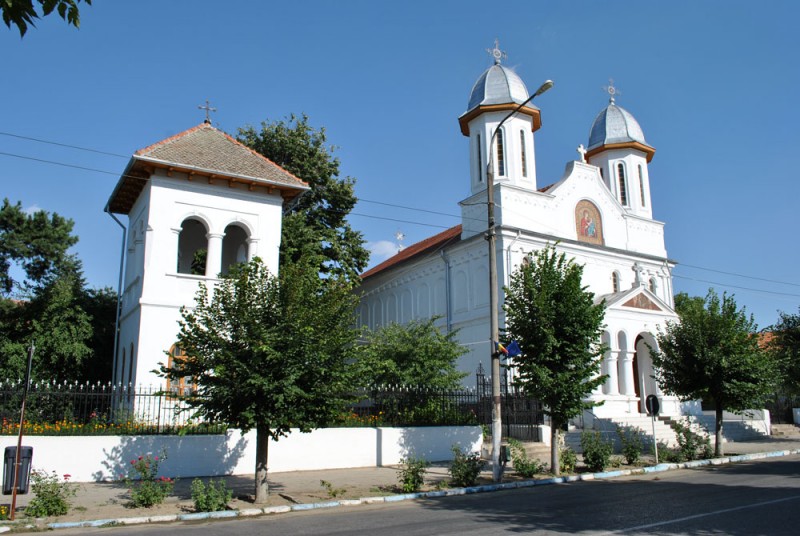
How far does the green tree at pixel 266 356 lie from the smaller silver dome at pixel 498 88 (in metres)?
21.3

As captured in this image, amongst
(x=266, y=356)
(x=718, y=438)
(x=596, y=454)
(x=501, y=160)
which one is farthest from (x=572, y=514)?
(x=501, y=160)

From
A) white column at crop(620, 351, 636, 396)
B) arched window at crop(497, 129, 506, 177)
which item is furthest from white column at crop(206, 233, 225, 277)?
white column at crop(620, 351, 636, 396)

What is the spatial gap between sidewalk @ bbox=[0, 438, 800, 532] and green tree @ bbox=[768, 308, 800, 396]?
17.1 metres

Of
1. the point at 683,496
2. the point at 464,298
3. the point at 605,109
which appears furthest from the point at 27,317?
the point at 605,109

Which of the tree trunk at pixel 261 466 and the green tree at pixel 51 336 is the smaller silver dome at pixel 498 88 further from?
the tree trunk at pixel 261 466

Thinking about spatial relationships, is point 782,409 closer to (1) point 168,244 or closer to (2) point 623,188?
(2) point 623,188

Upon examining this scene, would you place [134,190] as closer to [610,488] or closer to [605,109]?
[610,488]

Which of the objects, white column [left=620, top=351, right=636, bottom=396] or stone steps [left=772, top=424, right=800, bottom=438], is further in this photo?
stone steps [left=772, top=424, right=800, bottom=438]

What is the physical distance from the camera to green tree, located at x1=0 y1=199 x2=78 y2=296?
26031 mm

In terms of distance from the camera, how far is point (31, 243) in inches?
1046

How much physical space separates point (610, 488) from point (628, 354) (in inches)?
630

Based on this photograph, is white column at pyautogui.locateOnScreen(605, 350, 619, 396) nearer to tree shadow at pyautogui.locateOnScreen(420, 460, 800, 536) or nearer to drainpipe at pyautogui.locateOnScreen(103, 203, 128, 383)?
tree shadow at pyautogui.locateOnScreen(420, 460, 800, 536)

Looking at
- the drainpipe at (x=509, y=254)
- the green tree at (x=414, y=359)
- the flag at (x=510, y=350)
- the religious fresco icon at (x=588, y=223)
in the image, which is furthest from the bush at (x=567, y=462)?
the religious fresco icon at (x=588, y=223)

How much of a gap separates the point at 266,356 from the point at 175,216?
10.6 meters
